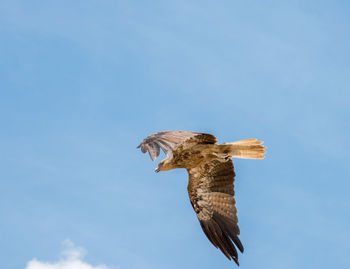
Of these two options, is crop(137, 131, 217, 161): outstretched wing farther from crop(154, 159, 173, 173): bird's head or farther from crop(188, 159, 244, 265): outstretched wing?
crop(188, 159, 244, 265): outstretched wing

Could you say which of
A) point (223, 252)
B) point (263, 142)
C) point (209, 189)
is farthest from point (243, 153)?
point (223, 252)

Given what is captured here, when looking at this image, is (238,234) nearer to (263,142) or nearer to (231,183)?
(231,183)

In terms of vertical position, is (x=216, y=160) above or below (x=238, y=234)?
above

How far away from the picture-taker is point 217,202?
43.1 feet

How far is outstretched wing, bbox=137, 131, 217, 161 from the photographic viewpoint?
9.63 metres

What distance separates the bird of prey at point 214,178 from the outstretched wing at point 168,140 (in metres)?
0.02

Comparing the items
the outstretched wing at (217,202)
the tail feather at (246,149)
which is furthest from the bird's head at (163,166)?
the tail feather at (246,149)

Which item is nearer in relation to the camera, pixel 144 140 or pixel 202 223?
pixel 144 140

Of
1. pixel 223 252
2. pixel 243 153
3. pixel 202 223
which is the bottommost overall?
pixel 223 252

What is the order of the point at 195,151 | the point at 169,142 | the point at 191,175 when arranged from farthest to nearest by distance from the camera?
the point at 191,175
the point at 195,151
the point at 169,142

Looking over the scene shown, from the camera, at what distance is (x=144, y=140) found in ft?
33.7

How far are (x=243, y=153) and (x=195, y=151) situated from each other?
118 cm

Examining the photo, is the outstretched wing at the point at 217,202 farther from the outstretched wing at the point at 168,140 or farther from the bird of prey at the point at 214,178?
the outstretched wing at the point at 168,140

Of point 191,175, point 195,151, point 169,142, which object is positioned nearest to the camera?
point 169,142
